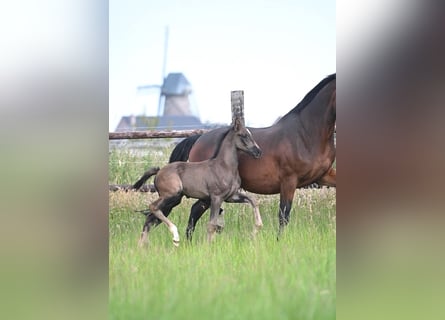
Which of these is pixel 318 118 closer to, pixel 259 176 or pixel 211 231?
pixel 259 176

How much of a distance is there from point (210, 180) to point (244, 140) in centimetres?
30

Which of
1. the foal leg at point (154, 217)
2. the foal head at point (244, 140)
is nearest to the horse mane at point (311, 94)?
the foal head at point (244, 140)

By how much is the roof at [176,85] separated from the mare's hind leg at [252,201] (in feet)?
2.16

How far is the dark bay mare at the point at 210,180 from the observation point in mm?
3172

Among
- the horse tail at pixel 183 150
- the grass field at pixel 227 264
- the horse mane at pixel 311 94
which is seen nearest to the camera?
the grass field at pixel 227 264

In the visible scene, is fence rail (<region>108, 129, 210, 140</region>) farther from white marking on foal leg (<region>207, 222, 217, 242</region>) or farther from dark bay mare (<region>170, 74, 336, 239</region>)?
white marking on foal leg (<region>207, 222, 217, 242</region>)

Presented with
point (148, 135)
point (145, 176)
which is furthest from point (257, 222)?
point (148, 135)

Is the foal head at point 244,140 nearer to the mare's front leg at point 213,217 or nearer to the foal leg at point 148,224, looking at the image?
the mare's front leg at point 213,217

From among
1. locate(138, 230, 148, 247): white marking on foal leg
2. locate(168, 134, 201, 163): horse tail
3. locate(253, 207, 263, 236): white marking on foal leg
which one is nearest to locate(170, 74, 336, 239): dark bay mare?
locate(168, 134, 201, 163): horse tail

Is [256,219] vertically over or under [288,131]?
under

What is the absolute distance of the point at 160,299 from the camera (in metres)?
2.84
